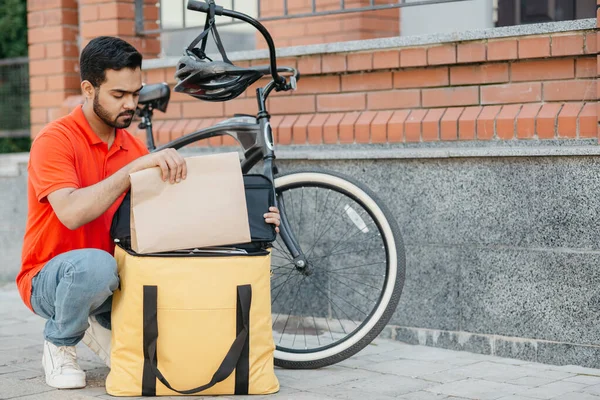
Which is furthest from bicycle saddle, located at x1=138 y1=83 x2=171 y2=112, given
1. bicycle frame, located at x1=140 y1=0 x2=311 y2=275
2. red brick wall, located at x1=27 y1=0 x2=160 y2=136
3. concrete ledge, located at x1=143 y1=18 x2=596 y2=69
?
red brick wall, located at x1=27 y1=0 x2=160 y2=136

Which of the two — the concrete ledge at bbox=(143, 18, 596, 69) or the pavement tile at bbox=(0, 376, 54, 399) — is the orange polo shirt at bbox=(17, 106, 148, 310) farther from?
the concrete ledge at bbox=(143, 18, 596, 69)

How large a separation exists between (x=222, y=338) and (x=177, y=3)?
407cm

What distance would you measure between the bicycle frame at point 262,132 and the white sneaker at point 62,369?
1002mm

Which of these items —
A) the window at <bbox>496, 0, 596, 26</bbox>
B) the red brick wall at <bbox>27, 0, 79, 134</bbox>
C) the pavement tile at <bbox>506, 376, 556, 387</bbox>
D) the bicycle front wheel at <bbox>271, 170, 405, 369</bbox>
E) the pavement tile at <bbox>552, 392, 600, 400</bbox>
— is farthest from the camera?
the red brick wall at <bbox>27, 0, 79, 134</bbox>

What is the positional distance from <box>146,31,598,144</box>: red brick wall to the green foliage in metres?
6.26

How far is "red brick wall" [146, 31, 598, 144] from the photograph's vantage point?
14.7 ft

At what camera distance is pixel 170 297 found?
368 cm

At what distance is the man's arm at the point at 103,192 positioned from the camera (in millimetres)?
3721

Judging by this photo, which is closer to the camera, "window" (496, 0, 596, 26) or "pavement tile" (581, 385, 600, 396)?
"pavement tile" (581, 385, 600, 396)

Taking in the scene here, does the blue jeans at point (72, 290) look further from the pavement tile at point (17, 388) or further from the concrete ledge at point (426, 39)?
the concrete ledge at point (426, 39)

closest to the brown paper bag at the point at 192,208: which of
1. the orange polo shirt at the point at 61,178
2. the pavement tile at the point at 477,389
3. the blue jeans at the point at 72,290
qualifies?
the blue jeans at the point at 72,290

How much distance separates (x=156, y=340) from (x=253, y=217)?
65cm

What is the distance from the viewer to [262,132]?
4.41m

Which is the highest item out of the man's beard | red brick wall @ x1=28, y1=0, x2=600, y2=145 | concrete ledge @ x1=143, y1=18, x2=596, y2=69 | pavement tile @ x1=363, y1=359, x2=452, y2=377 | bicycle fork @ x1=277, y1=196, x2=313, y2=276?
concrete ledge @ x1=143, y1=18, x2=596, y2=69
